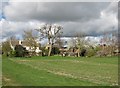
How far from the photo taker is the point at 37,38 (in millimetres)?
99375

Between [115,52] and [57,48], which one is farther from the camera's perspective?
[57,48]

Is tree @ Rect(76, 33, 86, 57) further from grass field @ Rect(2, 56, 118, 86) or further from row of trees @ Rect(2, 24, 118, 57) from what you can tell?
grass field @ Rect(2, 56, 118, 86)

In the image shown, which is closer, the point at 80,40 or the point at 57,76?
the point at 57,76

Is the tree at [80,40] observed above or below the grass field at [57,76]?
above

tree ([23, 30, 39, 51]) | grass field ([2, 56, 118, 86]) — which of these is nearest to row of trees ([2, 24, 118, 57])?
tree ([23, 30, 39, 51])

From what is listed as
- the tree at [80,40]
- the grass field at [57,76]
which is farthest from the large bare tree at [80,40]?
the grass field at [57,76]

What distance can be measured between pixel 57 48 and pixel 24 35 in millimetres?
13739

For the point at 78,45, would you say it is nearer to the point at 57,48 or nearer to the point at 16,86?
the point at 57,48

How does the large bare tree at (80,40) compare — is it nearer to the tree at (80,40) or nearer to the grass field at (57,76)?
the tree at (80,40)

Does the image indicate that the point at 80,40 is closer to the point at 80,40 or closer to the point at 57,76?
the point at 80,40

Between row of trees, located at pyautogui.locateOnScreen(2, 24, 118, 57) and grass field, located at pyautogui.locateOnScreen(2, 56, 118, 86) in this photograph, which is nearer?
grass field, located at pyautogui.locateOnScreen(2, 56, 118, 86)

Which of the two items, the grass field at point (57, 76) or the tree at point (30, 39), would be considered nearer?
the grass field at point (57, 76)

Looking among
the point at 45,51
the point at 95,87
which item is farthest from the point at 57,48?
the point at 95,87

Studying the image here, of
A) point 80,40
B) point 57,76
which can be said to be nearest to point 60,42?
point 80,40
